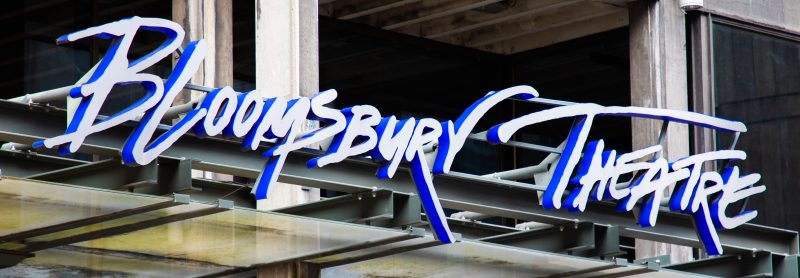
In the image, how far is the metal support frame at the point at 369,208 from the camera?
1730 cm

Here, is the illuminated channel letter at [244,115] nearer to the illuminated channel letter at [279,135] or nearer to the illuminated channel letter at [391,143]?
the illuminated channel letter at [279,135]

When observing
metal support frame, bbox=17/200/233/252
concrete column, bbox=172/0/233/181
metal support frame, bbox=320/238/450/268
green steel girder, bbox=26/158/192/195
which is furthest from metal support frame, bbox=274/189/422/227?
concrete column, bbox=172/0/233/181

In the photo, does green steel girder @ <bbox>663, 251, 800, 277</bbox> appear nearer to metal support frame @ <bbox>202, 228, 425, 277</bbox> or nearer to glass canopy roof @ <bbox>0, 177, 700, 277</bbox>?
glass canopy roof @ <bbox>0, 177, 700, 277</bbox>

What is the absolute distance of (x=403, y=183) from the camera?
706 inches

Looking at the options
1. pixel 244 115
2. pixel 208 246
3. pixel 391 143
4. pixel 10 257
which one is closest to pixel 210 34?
pixel 208 246

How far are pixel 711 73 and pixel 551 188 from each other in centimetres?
703

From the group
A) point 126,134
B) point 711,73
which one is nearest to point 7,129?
point 126,134

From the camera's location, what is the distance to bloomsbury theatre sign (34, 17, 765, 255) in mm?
15578

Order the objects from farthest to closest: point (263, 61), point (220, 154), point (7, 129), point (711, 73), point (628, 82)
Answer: point (628, 82) → point (711, 73) → point (263, 61) → point (220, 154) → point (7, 129)

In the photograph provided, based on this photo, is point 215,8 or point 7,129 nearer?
point 7,129

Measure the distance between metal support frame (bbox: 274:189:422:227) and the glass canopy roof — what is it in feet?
0.55

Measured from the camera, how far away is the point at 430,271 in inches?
772

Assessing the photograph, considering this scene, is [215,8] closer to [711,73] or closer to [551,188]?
[551,188]

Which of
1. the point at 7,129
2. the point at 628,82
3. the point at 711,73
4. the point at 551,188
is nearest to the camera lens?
the point at 7,129
